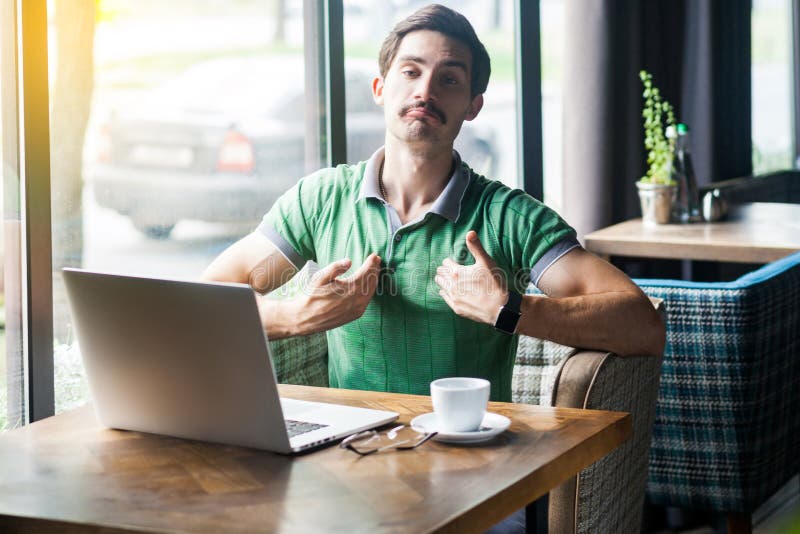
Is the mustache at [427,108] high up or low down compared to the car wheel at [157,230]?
up

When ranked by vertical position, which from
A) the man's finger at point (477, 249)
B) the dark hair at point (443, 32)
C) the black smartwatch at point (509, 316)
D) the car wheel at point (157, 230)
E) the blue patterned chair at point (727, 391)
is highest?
the dark hair at point (443, 32)

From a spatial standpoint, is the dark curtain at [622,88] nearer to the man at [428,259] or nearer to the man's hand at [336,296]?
the man at [428,259]

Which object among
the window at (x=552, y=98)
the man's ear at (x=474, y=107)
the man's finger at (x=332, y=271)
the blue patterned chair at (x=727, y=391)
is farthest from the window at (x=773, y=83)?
the man's finger at (x=332, y=271)

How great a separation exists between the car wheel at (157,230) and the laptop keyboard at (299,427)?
867 millimetres

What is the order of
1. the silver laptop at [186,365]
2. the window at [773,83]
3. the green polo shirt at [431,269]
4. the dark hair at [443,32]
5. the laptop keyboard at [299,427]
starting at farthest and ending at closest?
Result: the window at [773,83]
the dark hair at [443,32]
the green polo shirt at [431,269]
the laptop keyboard at [299,427]
the silver laptop at [186,365]

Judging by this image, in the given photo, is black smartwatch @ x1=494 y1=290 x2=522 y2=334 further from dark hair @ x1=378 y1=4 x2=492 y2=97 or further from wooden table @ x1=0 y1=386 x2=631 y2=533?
dark hair @ x1=378 y1=4 x2=492 y2=97

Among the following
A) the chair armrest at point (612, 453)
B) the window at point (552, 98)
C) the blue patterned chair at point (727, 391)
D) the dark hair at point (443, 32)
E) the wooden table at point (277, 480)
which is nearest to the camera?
the wooden table at point (277, 480)

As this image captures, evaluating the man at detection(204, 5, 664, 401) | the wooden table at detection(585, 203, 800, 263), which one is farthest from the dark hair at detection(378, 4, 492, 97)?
the wooden table at detection(585, 203, 800, 263)

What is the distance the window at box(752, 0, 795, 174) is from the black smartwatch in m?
5.19

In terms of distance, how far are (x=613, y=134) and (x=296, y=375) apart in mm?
1997

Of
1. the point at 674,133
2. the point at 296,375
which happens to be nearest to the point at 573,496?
the point at 296,375

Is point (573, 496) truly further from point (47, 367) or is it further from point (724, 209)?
point (724, 209)

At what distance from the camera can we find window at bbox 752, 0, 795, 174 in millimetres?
6836

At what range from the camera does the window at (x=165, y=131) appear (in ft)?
6.86
